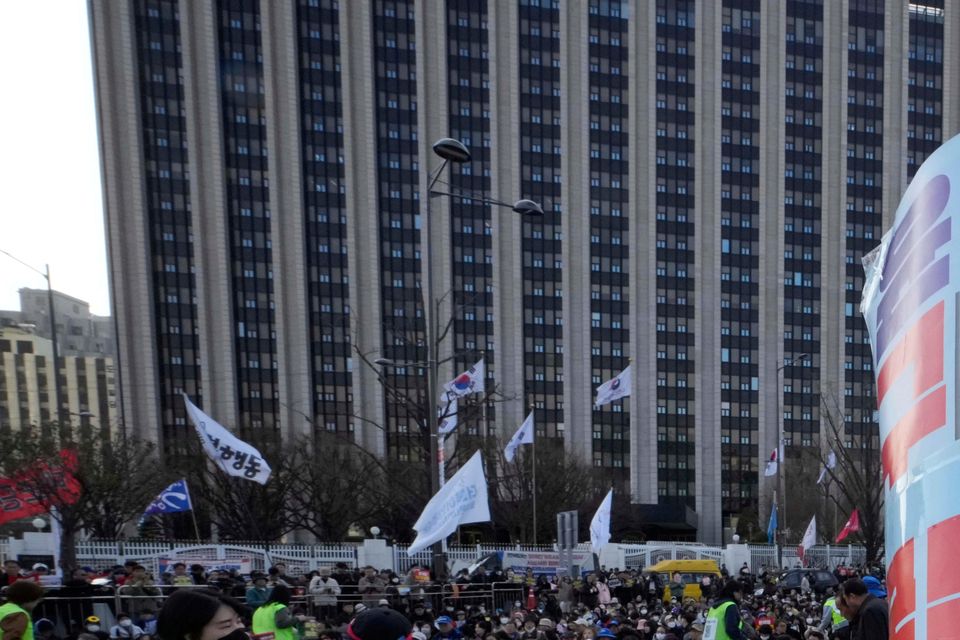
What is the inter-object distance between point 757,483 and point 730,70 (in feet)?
150

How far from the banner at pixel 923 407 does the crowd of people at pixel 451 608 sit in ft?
6.16

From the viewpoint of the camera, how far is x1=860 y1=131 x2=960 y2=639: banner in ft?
4.78

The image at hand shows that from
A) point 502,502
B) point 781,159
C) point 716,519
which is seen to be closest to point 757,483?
point 716,519

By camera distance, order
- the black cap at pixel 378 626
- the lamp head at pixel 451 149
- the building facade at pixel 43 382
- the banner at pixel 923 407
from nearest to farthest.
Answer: the banner at pixel 923 407, the black cap at pixel 378 626, the lamp head at pixel 451 149, the building facade at pixel 43 382

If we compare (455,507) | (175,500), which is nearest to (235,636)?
(455,507)

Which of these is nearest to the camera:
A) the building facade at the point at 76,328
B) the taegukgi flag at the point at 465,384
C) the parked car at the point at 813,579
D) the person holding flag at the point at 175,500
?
the taegukgi flag at the point at 465,384

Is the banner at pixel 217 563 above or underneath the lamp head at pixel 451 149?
underneath

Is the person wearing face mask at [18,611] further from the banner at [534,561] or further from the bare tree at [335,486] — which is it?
the bare tree at [335,486]

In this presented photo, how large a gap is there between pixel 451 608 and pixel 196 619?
40.1 feet

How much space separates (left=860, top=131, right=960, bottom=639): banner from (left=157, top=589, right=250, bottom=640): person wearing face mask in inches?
72.1

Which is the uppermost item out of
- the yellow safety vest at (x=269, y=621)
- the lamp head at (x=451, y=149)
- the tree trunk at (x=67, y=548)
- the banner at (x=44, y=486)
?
the lamp head at (x=451, y=149)

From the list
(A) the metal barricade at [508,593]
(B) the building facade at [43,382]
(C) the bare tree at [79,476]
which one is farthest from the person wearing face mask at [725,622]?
(B) the building facade at [43,382]

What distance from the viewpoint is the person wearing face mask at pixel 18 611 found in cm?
530

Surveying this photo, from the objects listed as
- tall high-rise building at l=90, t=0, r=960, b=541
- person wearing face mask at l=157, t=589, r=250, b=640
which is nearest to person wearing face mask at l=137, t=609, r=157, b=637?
person wearing face mask at l=157, t=589, r=250, b=640
